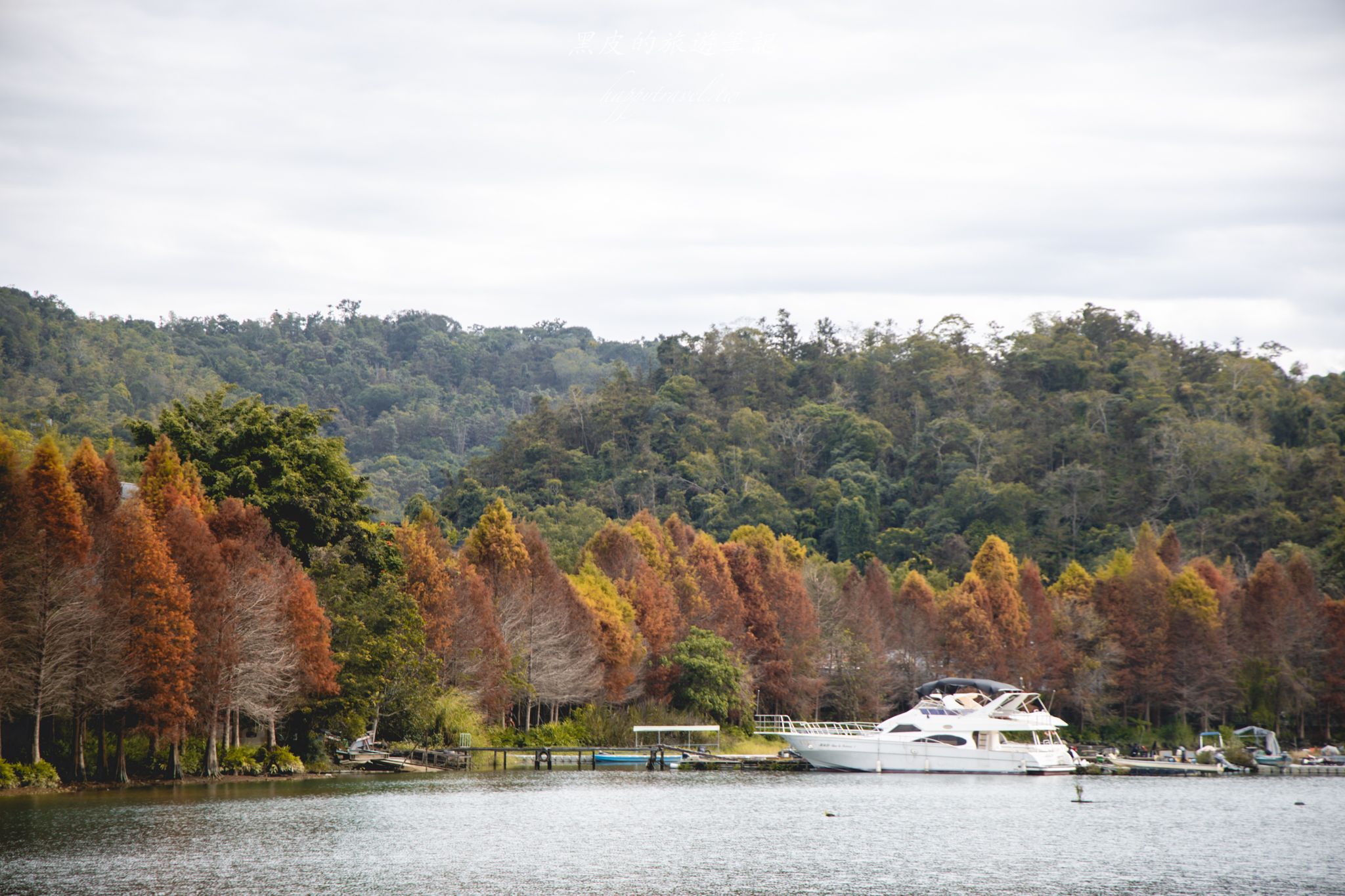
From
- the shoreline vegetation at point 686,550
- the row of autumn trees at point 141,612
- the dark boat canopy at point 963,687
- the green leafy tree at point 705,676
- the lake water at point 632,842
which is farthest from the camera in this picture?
the green leafy tree at point 705,676

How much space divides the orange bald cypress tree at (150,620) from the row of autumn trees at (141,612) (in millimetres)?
48

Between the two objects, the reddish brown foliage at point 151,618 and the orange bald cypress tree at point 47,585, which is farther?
the reddish brown foliage at point 151,618

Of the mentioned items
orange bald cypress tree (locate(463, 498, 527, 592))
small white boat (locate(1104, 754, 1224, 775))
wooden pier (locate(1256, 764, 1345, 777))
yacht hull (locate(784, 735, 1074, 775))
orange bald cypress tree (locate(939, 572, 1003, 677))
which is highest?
orange bald cypress tree (locate(463, 498, 527, 592))

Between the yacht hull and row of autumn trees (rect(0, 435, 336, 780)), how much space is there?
30053 mm

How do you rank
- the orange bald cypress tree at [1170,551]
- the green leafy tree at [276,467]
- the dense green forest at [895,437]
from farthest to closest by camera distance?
the dense green forest at [895,437], the orange bald cypress tree at [1170,551], the green leafy tree at [276,467]

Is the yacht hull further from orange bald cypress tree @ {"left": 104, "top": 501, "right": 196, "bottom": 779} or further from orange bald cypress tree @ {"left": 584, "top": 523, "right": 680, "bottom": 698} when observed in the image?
orange bald cypress tree @ {"left": 104, "top": 501, "right": 196, "bottom": 779}

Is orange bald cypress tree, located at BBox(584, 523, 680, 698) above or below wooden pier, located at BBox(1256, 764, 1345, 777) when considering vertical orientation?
above

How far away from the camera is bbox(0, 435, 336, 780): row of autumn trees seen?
147ft

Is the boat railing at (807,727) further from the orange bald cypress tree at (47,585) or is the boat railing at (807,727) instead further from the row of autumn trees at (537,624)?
the orange bald cypress tree at (47,585)

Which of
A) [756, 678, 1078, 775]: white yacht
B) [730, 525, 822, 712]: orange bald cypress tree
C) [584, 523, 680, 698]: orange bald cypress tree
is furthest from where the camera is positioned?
[730, 525, 822, 712]: orange bald cypress tree

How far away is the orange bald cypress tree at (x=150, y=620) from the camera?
47.4 m

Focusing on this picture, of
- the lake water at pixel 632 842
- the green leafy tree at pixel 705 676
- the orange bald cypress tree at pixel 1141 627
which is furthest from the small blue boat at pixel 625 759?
the orange bald cypress tree at pixel 1141 627

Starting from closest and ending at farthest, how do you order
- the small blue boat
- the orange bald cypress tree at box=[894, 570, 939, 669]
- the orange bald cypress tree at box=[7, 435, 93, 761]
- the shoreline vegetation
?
the orange bald cypress tree at box=[7, 435, 93, 761], the shoreline vegetation, the small blue boat, the orange bald cypress tree at box=[894, 570, 939, 669]

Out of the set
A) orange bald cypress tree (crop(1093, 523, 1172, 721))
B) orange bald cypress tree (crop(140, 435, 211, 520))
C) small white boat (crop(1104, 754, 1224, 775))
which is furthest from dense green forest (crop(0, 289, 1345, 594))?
orange bald cypress tree (crop(140, 435, 211, 520))
